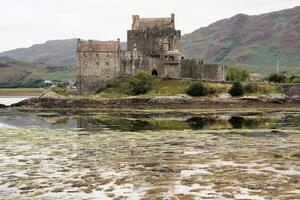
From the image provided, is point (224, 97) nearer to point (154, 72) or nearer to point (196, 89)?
point (196, 89)

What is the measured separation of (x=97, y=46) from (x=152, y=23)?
980 centimetres

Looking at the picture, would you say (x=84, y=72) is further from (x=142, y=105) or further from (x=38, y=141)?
(x=38, y=141)

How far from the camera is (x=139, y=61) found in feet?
286

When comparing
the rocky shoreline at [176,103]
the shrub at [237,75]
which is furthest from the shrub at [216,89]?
the shrub at [237,75]

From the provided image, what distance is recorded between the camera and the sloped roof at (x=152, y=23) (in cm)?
8962

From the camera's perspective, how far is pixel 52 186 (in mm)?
23484

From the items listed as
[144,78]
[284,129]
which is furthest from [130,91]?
[284,129]

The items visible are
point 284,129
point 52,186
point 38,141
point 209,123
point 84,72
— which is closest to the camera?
point 52,186

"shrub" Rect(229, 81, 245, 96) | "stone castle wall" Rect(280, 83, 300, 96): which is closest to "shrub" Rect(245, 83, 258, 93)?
"shrub" Rect(229, 81, 245, 96)

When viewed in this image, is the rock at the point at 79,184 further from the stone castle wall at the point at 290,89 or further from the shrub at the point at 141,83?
the stone castle wall at the point at 290,89

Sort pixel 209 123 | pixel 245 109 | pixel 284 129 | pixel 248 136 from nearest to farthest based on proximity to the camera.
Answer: pixel 248 136 < pixel 284 129 < pixel 209 123 < pixel 245 109

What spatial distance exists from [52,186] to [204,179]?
21.6 feet

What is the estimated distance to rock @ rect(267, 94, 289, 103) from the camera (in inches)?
3209

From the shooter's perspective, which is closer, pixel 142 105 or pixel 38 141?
pixel 38 141
